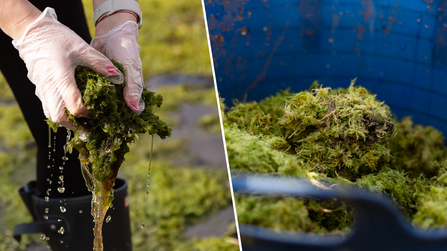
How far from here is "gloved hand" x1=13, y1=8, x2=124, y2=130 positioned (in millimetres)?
1071

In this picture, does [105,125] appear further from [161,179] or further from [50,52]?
[161,179]

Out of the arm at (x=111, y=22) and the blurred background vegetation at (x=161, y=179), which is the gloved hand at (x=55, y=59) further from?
the blurred background vegetation at (x=161, y=179)

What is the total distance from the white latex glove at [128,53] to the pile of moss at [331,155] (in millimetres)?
316

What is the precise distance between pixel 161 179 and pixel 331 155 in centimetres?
135

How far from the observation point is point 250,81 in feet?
4.58

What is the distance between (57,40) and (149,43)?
2037 millimetres

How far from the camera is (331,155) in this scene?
1.01 metres

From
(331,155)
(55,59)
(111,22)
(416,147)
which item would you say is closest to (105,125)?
(55,59)

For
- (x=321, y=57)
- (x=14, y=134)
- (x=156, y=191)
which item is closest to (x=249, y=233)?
(x=321, y=57)

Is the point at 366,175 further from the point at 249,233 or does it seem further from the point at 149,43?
the point at 149,43

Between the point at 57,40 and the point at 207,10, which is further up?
the point at 207,10

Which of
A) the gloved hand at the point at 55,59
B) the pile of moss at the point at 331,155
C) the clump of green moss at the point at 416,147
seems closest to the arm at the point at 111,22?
the gloved hand at the point at 55,59

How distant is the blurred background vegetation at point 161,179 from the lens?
1892 mm

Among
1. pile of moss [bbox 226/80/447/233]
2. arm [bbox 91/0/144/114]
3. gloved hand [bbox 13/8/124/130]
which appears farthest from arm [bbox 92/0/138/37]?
pile of moss [bbox 226/80/447/233]
